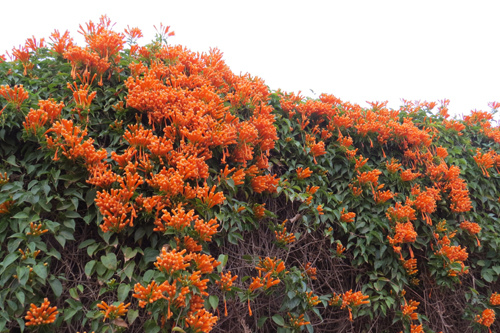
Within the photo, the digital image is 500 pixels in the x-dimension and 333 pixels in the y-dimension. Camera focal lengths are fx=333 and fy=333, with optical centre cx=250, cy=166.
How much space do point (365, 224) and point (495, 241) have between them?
150cm

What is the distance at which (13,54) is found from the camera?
8.36ft

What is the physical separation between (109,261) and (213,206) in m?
0.69

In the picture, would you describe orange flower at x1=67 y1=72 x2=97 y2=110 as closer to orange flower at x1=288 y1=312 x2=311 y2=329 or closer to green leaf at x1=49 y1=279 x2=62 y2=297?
green leaf at x1=49 y1=279 x2=62 y2=297

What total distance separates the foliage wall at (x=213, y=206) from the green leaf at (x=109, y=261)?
10 mm

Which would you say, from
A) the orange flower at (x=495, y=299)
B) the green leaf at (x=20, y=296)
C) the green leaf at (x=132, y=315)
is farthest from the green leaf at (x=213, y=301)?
the orange flower at (x=495, y=299)

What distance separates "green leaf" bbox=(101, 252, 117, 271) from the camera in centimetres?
182

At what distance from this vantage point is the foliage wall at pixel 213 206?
180 centimetres

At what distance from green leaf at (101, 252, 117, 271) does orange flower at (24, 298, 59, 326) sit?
0.30m

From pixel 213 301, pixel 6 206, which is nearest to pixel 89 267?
pixel 6 206

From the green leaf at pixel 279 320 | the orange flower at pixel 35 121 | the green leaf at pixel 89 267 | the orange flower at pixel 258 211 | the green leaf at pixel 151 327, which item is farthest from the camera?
the orange flower at pixel 258 211

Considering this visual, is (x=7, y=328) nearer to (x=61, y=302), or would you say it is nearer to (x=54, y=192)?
(x=61, y=302)

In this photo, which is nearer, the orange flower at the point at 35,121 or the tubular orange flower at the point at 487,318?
the orange flower at the point at 35,121

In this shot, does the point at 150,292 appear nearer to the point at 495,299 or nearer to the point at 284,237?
the point at 284,237

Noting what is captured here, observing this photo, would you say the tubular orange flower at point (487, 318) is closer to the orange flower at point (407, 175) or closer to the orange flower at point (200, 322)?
the orange flower at point (407, 175)
